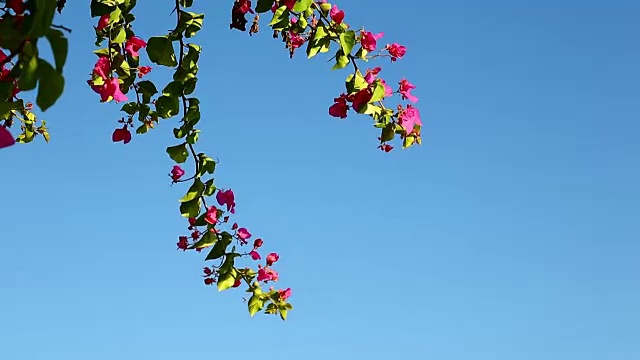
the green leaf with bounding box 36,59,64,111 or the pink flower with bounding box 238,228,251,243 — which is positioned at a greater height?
the pink flower with bounding box 238,228,251,243

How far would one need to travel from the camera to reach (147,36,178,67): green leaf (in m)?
2.91

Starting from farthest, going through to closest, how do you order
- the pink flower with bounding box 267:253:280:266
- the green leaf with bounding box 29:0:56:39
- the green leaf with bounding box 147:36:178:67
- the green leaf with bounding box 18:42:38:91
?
the pink flower with bounding box 267:253:280:266
the green leaf with bounding box 147:36:178:67
the green leaf with bounding box 18:42:38:91
the green leaf with bounding box 29:0:56:39

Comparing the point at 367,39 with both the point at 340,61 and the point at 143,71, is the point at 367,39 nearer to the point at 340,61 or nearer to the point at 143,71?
the point at 340,61

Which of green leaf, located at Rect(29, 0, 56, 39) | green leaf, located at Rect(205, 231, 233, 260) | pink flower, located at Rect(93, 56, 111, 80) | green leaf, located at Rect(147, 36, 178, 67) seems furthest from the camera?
green leaf, located at Rect(205, 231, 233, 260)

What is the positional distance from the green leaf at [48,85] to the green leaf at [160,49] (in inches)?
71.5

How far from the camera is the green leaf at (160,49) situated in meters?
2.91

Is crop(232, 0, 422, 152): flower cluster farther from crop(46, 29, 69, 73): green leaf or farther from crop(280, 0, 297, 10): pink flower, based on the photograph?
crop(46, 29, 69, 73): green leaf

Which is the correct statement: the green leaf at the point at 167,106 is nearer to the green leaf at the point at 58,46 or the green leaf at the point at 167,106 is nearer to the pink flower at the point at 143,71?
the pink flower at the point at 143,71

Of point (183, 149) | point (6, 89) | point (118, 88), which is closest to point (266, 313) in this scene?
point (183, 149)

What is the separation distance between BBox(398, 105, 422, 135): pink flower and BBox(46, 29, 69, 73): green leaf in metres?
2.05

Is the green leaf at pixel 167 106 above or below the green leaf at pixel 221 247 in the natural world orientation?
above

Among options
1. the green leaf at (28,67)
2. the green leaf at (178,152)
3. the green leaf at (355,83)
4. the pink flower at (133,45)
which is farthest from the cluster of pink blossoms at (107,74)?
the green leaf at (28,67)

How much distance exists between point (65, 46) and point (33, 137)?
3371 millimetres

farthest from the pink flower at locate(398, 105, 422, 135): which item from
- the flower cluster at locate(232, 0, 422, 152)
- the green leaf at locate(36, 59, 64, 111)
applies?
the green leaf at locate(36, 59, 64, 111)
